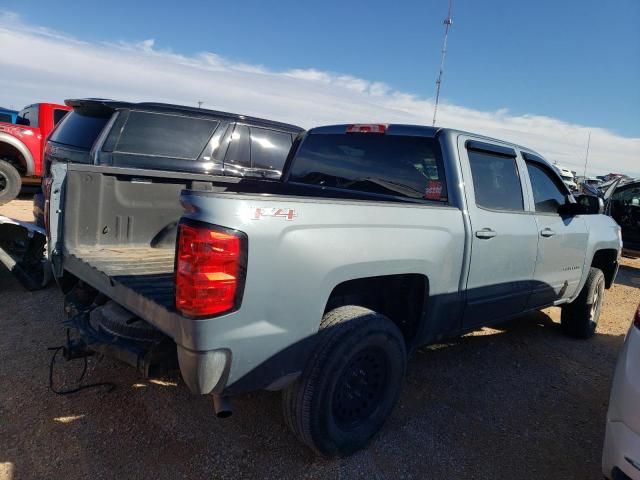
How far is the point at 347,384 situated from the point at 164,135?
4160 millimetres

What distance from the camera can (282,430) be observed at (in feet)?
9.89

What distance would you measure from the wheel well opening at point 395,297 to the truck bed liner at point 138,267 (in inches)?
37.5

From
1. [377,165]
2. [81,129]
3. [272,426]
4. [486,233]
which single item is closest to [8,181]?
[81,129]

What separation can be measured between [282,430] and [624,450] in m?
1.80

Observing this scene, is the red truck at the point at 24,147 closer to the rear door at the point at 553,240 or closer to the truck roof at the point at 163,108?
the truck roof at the point at 163,108

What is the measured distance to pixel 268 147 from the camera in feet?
21.5

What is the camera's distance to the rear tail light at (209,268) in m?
2.07

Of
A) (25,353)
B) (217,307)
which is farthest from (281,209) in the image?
(25,353)

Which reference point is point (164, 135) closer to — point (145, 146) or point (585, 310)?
point (145, 146)

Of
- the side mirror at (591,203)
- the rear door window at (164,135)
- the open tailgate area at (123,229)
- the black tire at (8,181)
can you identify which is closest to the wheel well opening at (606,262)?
the side mirror at (591,203)

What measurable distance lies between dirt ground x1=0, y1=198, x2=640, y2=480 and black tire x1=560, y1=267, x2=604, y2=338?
0.86 metres

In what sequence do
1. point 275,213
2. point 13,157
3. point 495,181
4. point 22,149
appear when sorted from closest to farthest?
point 275,213 < point 495,181 < point 22,149 < point 13,157

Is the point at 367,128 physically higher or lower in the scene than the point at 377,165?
higher

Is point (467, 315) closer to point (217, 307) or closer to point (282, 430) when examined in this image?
point (282, 430)
